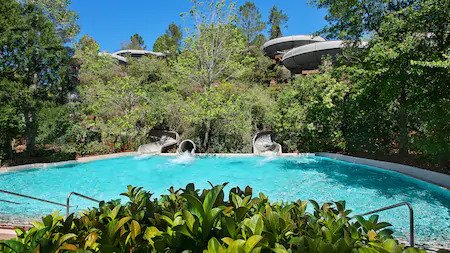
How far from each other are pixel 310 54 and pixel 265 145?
903cm

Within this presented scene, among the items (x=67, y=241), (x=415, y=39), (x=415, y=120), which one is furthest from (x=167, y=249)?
(x=415, y=120)

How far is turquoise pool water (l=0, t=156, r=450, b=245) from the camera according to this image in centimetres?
712

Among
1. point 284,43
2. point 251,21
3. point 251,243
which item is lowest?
point 251,243

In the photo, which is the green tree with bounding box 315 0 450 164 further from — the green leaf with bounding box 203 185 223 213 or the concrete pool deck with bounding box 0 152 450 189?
the green leaf with bounding box 203 185 223 213

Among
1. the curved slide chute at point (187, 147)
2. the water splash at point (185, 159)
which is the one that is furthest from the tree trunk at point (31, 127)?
the curved slide chute at point (187, 147)

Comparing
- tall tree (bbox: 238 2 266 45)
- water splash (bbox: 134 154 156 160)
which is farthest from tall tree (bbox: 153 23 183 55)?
water splash (bbox: 134 154 156 160)

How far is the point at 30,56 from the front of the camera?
13.4 m

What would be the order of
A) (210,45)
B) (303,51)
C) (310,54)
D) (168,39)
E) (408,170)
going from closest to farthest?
(408,170), (210,45), (310,54), (303,51), (168,39)

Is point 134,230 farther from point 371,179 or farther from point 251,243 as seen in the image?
point 371,179

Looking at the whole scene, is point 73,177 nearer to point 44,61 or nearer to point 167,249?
point 44,61

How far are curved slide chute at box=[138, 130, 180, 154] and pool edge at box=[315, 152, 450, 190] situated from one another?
8.70 meters

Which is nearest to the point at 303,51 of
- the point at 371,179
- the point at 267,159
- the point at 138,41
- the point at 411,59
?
the point at 267,159

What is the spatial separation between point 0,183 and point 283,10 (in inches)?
1682

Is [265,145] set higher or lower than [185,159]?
higher
